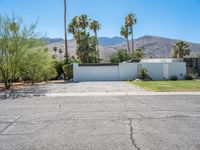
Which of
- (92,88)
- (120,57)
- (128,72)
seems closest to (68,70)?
(128,72)

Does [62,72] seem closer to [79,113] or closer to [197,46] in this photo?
[79,113]

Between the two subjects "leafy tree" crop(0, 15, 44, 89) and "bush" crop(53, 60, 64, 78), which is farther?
"bush" crop(53, 60, 64, 78)

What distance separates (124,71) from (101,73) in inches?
124

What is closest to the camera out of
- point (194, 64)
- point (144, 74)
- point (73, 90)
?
point (73, 90)

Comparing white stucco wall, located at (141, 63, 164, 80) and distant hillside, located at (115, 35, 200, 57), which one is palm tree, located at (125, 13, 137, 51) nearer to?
white stucco wall, located at (141, 63, 164, 80)

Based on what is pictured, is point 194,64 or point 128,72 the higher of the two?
point 194,64

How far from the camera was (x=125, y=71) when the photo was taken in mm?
37188

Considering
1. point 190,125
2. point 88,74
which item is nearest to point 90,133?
point 190,125

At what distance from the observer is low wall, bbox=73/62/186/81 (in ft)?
121

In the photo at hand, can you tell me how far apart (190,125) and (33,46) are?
67.6ft

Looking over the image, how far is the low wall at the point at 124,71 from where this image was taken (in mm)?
37031

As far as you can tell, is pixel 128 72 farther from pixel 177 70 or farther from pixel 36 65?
pixel 36 65

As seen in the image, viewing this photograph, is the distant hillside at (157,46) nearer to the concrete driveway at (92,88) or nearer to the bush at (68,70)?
the bush at (68,70)

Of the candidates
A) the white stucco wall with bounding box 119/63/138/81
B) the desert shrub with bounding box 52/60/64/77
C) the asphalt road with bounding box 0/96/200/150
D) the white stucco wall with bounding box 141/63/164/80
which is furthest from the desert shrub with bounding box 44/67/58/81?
the asphalt road with bounding box 0/96/200/150
